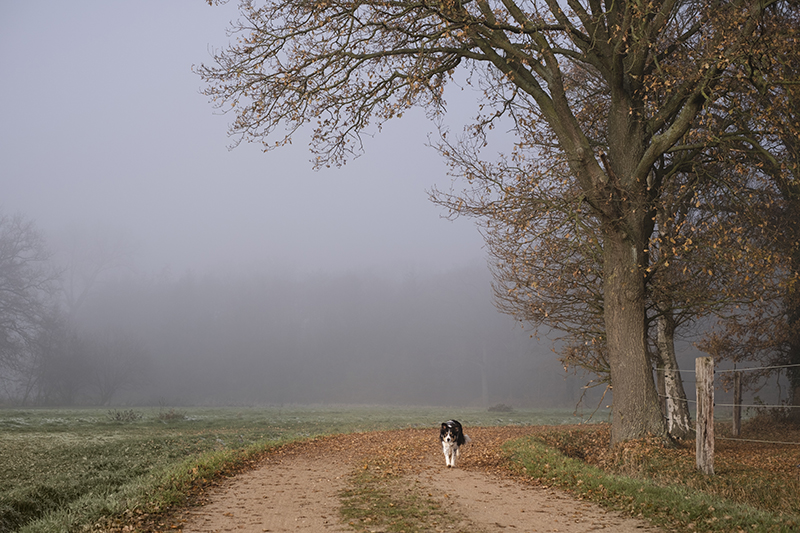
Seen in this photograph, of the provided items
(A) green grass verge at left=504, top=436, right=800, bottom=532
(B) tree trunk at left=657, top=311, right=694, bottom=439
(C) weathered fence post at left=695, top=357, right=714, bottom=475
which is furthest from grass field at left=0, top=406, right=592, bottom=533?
(B) tree trunk at left=657, top=311, right=694, bottom=439

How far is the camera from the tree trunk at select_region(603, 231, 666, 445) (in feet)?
38.0

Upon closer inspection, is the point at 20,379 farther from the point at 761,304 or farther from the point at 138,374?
the point at 761,304

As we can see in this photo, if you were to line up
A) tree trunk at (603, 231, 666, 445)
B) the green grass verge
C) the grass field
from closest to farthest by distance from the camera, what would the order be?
the green grass verge → the grass field → tree trunk at (603, 231, 666, 445)

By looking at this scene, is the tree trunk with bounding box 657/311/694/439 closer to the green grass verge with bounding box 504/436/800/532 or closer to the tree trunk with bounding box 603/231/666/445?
the tree trunk with bounding box 603/231/666/445

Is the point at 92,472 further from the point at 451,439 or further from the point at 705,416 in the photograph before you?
the point at 705,416

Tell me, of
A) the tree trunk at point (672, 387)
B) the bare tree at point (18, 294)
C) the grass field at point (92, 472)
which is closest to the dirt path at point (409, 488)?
the grass field at point (92, 472)

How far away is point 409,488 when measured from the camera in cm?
888

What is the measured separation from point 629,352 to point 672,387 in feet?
14.5

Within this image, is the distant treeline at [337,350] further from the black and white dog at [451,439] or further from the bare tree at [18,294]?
the black and white dog at [451,439]

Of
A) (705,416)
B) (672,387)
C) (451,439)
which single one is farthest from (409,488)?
(672,387)

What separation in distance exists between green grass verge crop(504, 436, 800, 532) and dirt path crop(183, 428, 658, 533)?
13.1 inches

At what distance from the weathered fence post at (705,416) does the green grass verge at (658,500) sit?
0.82 m

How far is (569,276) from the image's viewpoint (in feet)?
47.9

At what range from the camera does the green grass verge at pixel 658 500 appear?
6438mm
